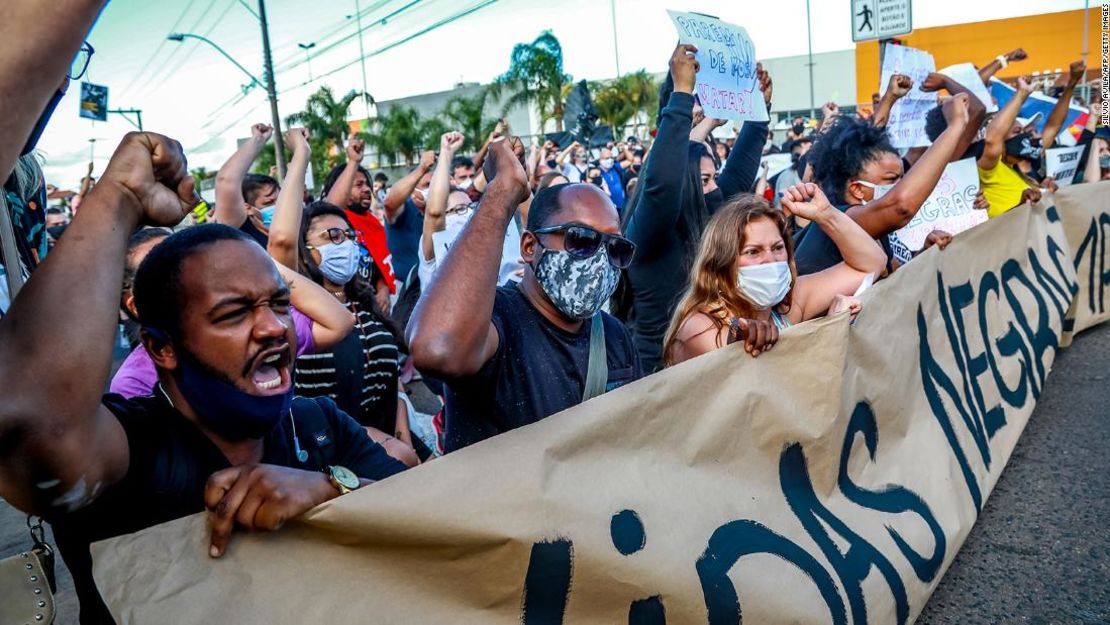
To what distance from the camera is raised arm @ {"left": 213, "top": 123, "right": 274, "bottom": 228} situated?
341 centimetres

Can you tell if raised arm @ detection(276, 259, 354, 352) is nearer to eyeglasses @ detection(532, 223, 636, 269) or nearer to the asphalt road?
eyeglasses @ detection(532, 223, 636, 269)

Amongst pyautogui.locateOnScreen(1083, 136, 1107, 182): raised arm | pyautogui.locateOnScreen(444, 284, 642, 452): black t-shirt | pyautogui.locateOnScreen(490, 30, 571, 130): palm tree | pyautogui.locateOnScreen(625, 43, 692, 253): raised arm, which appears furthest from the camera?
pyautogui.locateOnScreen(490, 30, 571, 130): palm tree

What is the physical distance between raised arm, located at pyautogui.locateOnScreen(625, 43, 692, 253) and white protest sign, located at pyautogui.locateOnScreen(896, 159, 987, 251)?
5.00 ft

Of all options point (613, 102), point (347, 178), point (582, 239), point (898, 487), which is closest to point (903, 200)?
point (898, 487)

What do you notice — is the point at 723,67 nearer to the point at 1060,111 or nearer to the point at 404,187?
the point at 404,187

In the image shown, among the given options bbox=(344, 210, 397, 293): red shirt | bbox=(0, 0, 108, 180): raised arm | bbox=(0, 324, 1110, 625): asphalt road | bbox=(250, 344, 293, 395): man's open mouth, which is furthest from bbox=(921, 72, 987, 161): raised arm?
bbox=(0, 0, 108, 180): raised arm

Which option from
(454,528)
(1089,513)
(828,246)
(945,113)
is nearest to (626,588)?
(454,528)

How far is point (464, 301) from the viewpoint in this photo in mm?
1988

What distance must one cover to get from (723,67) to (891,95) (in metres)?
1.76

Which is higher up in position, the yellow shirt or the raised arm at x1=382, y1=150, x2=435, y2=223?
the raised arm at x1=382, y1=150, x2=435, y2=223

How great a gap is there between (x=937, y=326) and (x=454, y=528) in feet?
8.68

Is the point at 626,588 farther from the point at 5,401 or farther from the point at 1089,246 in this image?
the point at 1089,246

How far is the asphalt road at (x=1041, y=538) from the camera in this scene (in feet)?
10.1

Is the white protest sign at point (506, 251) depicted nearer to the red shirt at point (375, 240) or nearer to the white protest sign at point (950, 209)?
the red shirt at point (375, 240)
